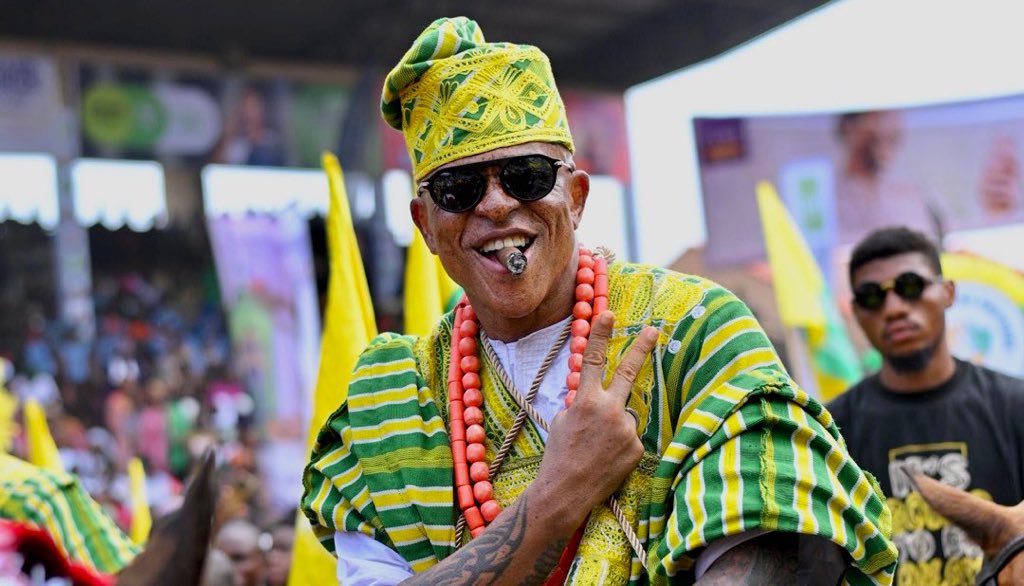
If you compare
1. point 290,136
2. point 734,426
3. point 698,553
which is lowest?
point 698,553

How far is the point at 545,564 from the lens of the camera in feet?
7.32

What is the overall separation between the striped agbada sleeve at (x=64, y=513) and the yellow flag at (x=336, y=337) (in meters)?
0.62

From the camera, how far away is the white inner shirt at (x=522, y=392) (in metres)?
2.41

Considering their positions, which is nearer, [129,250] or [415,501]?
[415,501]

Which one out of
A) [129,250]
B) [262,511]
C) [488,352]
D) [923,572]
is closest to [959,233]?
[262,511]

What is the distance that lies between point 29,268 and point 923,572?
14.7 meters

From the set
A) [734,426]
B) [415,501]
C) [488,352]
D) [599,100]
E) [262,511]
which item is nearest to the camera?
[734,426]

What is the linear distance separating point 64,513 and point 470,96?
2.04m

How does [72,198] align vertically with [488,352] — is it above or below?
above

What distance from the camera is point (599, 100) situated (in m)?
20.2

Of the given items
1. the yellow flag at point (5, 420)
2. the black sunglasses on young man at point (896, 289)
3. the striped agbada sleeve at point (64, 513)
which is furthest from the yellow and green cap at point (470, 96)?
the yellow flag at point (5, 420)

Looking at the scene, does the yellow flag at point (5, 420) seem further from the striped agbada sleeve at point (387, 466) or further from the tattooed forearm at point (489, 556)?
the tattooed forearm at point (489, 556)

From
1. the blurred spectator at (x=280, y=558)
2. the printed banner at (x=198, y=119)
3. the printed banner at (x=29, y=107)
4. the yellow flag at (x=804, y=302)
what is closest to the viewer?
the blurred spectator at (x=280, y=558)

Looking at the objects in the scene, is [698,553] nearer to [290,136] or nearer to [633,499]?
[633,499]
